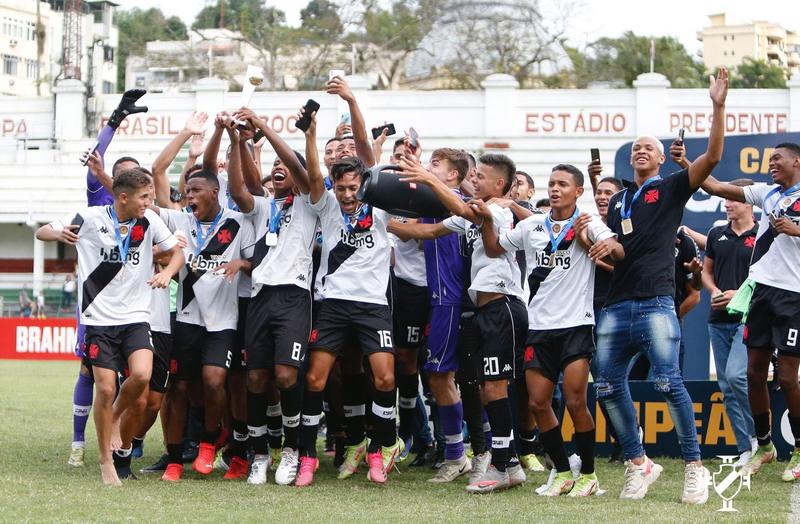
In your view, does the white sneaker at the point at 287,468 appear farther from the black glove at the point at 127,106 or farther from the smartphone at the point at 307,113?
the black glove at the point at 127,106

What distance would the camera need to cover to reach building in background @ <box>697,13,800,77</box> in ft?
401

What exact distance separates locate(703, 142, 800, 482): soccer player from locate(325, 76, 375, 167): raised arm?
2.51 m

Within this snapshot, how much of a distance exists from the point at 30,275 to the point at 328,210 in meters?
43.3

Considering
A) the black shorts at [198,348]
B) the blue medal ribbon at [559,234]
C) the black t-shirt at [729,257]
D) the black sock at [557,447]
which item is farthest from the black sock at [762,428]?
the black shorts at [198,348]

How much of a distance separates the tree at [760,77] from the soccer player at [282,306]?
64.5m

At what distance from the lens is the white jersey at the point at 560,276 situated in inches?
327

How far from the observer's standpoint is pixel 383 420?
9078 millimetres

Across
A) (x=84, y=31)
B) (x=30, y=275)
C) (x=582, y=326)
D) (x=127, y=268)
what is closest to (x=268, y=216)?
(x=127, y=268)

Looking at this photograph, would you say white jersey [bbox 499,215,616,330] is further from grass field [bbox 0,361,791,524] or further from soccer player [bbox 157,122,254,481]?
soccer player [bbox 157,122,254,481]

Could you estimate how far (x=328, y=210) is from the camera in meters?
9.13

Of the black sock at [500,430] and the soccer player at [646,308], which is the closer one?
the soccer player at [646,308]

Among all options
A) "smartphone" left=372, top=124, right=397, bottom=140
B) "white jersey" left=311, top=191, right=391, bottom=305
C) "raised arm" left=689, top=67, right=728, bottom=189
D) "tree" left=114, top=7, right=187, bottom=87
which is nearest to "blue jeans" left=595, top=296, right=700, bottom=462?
"raised arm" left=689, top=67, right=728, bottom=189

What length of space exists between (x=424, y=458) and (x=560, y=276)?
8.75 feet

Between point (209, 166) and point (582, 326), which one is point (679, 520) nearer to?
point (582, 326)
